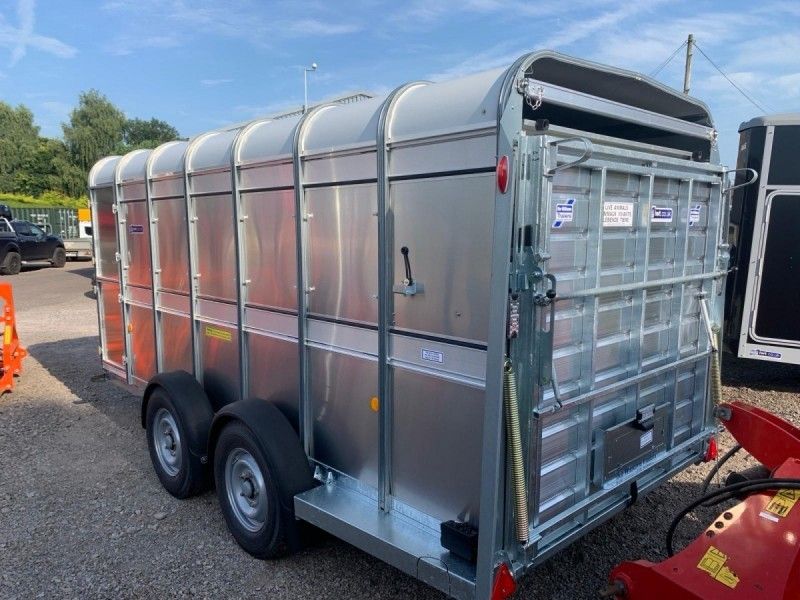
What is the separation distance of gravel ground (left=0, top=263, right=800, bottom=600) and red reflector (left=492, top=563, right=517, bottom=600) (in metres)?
0.91

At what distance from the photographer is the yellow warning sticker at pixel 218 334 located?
14.1 feet

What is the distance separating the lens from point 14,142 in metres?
53.2

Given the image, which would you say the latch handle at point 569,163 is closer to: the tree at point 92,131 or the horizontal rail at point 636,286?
the horizontal rail at point 636,286

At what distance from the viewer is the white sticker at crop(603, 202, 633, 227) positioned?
290 centimetres

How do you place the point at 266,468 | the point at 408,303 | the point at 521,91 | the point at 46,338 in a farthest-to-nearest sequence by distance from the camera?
the point at 46,338 < the point at 266,468 < the point at 408,303 < the point at 521,91

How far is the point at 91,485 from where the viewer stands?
15.5 ft

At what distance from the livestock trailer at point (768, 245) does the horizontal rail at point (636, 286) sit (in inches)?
123

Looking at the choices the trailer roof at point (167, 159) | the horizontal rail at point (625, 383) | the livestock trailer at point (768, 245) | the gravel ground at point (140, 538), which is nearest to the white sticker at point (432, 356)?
the horizontal rail at point (625, 383)

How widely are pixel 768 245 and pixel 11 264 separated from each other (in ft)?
69.0

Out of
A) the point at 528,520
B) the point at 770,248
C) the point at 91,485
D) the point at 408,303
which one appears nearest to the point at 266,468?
the point at 408,303

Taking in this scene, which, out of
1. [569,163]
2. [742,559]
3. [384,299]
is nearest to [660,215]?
[569,163]

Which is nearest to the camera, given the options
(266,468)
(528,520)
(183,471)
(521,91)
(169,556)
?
(521,91)

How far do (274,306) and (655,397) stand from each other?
233cm

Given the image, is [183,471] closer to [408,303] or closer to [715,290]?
[408,303]
